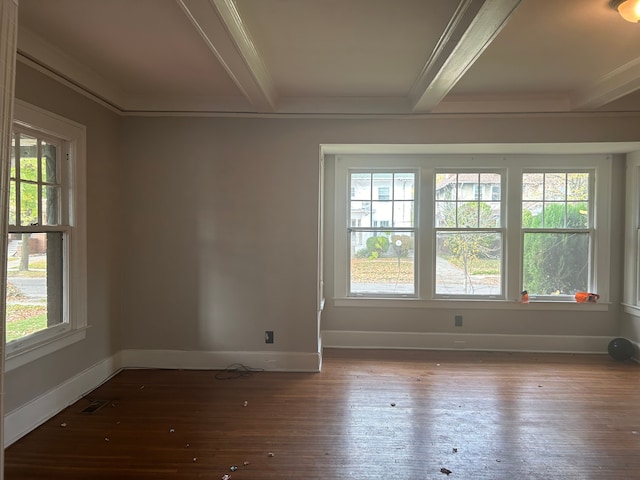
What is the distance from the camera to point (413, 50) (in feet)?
8.31

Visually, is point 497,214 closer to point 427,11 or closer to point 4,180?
point 427,11

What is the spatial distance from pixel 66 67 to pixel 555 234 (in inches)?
193

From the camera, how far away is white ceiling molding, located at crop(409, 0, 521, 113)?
1877mm

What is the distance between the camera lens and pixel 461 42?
2.18m

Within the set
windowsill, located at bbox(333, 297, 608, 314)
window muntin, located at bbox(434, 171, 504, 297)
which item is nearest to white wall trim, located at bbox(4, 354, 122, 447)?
windowsill, located at bbox(333, 297, 608, 314)

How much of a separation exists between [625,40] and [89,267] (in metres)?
4.20

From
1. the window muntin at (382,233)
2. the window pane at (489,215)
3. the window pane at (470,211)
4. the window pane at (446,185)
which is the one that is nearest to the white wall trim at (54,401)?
the window muntin at (382,233)

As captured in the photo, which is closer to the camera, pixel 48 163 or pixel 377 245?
pixel 48 163

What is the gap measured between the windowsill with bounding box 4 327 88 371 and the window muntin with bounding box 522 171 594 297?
447 centimetres

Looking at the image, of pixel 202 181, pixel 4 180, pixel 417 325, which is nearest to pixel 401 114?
pixel 202 181

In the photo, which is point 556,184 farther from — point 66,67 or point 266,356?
point 66,67

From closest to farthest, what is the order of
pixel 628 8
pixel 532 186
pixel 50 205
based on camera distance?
pixel 628 8 < pixel 50 205 < pixel 532 186

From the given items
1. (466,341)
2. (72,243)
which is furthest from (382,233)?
(72,243)

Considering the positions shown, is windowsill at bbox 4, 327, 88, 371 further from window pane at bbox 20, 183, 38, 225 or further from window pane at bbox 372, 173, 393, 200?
window pane at bbox 372, 173, 393, 200
